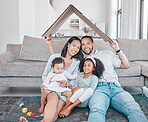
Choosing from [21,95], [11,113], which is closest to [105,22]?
[21,95]

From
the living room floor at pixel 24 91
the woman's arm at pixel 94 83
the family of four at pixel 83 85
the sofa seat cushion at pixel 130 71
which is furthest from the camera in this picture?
the living room floor at pixel 24 91

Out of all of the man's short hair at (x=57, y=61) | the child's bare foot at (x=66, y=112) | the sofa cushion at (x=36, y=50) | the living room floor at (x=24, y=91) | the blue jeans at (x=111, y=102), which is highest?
the sofa cushion at (x=36, y=50)

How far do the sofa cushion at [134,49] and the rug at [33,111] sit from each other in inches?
32.7

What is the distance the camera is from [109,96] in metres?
1.70

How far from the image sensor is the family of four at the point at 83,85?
4.90ft

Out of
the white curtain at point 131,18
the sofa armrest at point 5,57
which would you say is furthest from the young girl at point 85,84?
the white curtain at point 131,18

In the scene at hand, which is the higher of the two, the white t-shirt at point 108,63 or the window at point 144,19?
the window at point 144,19

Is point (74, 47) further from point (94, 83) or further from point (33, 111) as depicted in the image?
point (33, 111)

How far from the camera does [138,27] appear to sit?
4.65 metres

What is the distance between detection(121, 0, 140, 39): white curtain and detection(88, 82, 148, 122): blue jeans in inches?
128

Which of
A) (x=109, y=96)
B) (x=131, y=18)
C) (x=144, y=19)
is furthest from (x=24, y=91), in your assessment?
(x=144, y=19)

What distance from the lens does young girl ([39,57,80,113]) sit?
169 cm

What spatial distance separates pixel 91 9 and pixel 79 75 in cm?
730

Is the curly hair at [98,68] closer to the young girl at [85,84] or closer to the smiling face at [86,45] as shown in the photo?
the young girl at [85,84]
